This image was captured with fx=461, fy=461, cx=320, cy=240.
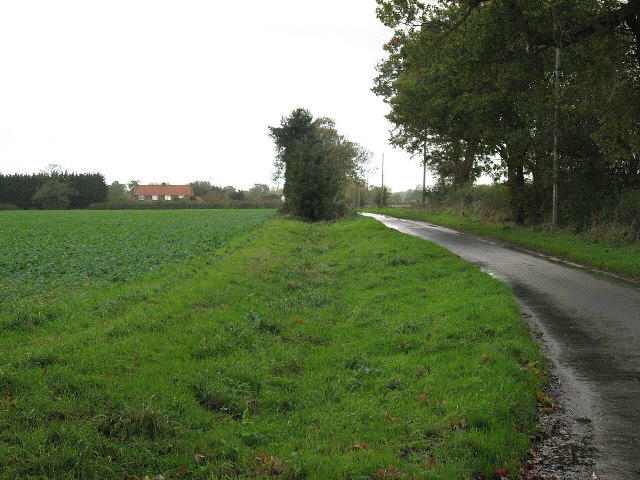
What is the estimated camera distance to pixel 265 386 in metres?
6.22

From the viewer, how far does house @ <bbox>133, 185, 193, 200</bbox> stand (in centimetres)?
13475

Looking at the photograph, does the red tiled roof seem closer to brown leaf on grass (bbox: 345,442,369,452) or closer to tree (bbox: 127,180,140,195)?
tree (bbox: 127,180,140,195)

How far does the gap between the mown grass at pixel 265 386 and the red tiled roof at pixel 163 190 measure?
13085cm

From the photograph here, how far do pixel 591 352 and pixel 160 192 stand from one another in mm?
139660

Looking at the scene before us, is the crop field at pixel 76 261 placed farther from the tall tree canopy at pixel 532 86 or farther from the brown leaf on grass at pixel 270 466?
the tall tree canopy at pixel 532 86

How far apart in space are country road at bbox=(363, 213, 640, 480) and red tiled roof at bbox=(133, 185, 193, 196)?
428 feet

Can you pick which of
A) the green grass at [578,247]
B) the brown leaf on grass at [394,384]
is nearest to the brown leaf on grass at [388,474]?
the brown leaf on grass at [394,384]

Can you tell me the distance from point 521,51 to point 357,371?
45.7 ft

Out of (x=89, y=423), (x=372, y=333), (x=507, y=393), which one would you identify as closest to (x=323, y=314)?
(x=372, y=333)

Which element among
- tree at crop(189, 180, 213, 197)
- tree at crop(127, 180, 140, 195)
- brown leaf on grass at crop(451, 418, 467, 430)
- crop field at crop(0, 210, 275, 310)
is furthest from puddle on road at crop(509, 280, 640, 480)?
tree at crop(127, 180, 140, 195)

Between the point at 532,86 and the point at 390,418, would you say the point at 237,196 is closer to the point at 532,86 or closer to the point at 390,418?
the point at 532,86

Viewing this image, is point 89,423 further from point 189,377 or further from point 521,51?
point 521,51

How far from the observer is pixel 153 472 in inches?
163

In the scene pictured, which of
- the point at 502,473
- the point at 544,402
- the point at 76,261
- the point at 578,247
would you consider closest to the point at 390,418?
the point at 502,473
